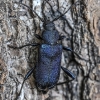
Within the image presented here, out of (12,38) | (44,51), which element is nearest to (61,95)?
(44,51)

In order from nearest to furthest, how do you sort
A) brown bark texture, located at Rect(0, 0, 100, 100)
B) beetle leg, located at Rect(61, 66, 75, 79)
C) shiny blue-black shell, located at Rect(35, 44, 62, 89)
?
brown bark texture, located at Rect(0, 0, 100, 100), shiny blue-black shell, located at Rect(35, 44, 62, 89), beetle leg, located at Rect(61, 66, 75, 79)

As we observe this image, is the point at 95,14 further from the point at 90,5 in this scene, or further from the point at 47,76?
the point at 47,76

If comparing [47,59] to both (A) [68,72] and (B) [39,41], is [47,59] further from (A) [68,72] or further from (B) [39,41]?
(A) [68,72]

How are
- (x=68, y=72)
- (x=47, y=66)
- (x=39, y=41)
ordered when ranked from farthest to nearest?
(x=68, y=72) < (x=39, y=41) < (x=47, y=66)

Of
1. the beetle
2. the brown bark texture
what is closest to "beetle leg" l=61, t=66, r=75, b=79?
the brown bark texture

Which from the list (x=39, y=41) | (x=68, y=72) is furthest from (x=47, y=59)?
(x=68, y=72)

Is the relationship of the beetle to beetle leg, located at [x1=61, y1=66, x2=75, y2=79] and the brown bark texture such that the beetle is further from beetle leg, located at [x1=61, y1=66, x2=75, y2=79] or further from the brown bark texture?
beetle leg, located at [x1=61, y1=66, x2=75, y2=79]
